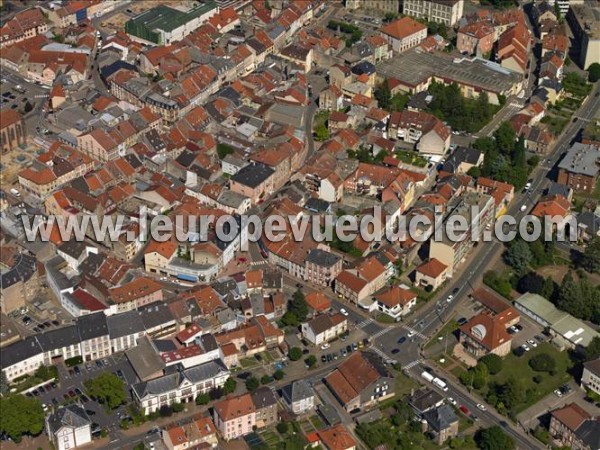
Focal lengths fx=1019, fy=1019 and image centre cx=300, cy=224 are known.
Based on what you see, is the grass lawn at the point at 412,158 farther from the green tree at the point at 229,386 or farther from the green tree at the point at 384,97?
the green tree at the point at 229,386

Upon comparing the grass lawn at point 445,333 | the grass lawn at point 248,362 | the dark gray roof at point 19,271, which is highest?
the dark gray roof at point 19,271

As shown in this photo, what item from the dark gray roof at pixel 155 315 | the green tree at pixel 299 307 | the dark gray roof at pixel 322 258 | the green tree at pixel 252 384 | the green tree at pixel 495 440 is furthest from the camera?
the dark gray roof at pixel 322 258

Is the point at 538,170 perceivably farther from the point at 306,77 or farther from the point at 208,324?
the point at 208,324

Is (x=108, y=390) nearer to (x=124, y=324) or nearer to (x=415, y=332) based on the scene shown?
(x=124, y=324)

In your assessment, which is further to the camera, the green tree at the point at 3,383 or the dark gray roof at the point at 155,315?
the dark gray roof at the point at 155,315

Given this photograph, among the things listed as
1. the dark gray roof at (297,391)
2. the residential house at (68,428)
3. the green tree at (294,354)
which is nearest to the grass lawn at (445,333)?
the green tree at (294,354)

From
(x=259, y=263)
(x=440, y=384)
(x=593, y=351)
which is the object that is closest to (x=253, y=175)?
(x=259, y=263)
